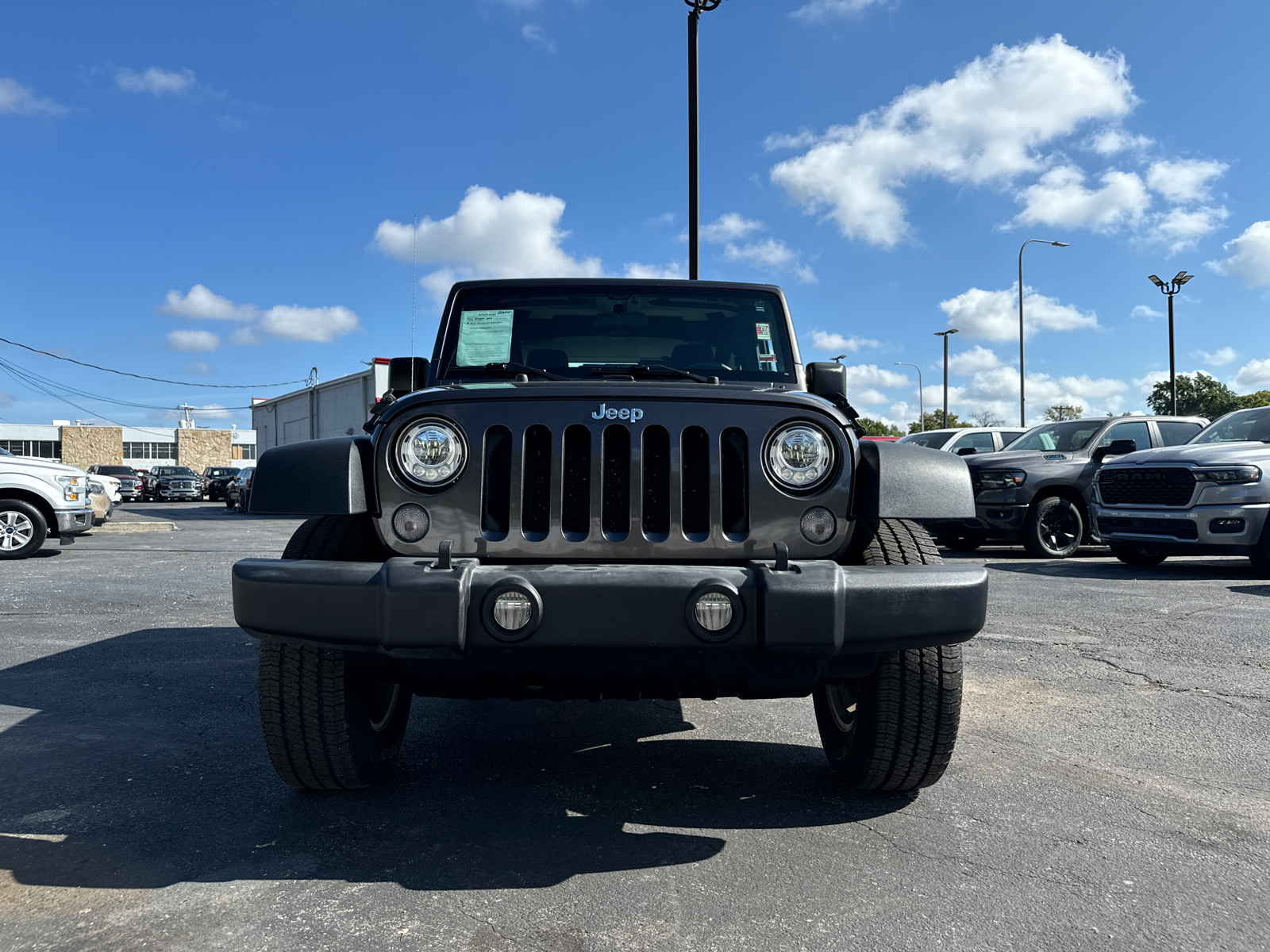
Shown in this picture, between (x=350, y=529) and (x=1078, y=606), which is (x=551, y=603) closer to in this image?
(x=350, y=529)

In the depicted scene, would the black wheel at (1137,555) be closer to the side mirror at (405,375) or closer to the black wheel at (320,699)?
the side mirror at (405,375)

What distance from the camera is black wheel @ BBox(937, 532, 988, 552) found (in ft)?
36.9

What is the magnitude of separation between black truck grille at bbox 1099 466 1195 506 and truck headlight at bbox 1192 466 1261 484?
131 millimetres

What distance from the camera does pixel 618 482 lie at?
8.89ft

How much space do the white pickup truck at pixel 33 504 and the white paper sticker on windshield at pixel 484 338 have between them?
30.2 ft

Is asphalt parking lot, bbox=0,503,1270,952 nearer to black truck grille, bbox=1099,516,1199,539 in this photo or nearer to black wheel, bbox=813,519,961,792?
black wheel, bbox=813,519,961,792

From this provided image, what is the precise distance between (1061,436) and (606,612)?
10.6 metres

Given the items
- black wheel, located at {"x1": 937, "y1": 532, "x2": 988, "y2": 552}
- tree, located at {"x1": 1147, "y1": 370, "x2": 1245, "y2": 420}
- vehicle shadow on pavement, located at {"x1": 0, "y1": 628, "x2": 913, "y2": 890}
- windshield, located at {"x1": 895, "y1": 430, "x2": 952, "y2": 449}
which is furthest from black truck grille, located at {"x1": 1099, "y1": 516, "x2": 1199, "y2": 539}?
tree, located at {"x1": 1147, "y1": 370, "x2": 1245, "y2": 420}

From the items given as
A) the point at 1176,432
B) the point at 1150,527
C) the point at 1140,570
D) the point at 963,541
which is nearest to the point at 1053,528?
the point at 1140,570

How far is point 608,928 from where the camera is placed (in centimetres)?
221

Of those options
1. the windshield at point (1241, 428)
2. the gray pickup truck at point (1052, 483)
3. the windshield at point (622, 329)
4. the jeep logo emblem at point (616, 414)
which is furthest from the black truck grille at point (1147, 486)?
the jeep logo emblem at point (616, 414)

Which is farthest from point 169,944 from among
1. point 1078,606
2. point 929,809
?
point 1078,606

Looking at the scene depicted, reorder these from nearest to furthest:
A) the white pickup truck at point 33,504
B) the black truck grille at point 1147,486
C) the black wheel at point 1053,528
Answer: the black truck grille at point 1147,486 → the black wheel at point 1053,528 → the white pickup truck at point 33,504

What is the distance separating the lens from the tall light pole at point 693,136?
12070mm
